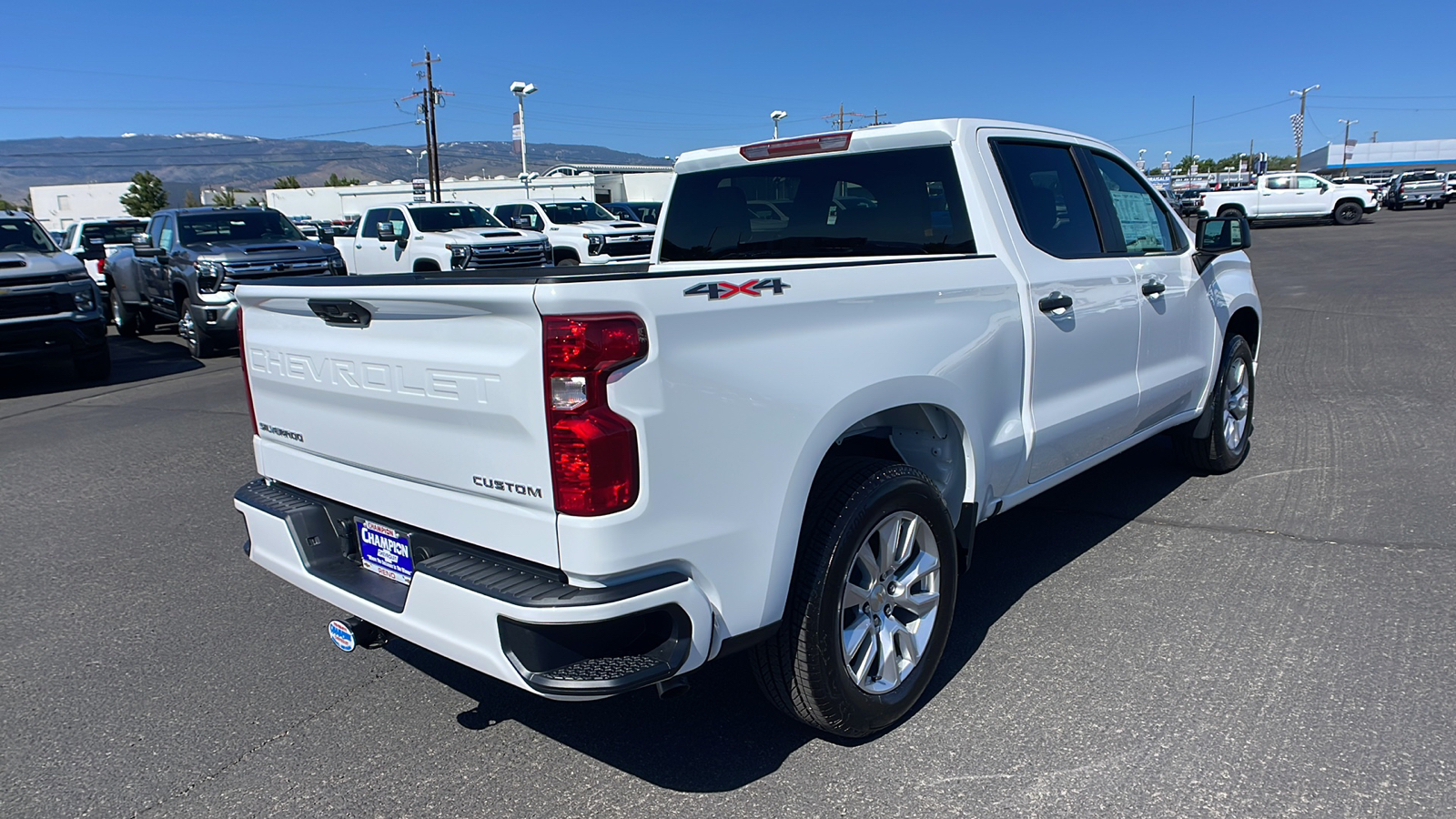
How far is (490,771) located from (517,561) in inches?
34.9

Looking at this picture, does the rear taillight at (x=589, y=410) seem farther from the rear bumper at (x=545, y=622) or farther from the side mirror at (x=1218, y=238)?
the side mirror at (x=1218, y=238)

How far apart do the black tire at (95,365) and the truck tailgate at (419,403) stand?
31.6 feet

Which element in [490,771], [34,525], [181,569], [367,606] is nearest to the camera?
[367,606]

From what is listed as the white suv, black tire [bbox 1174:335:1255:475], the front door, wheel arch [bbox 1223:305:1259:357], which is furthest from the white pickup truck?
the white suv

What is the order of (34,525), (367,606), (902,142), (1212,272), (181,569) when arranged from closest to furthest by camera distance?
1. (367,606)
2. (902,142)
3. (181,569)
4. (1212,272)
5. (34,525)

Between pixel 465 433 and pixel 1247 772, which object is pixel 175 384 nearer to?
pixel 465 433

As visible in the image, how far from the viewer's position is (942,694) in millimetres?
3371

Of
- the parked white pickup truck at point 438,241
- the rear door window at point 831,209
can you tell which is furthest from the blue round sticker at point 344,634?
the parked white pickup truck at point 438,241

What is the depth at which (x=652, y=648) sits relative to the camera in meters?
2.48

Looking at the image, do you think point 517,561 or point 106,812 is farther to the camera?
point 106,812

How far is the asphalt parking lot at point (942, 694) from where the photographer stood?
2.83m

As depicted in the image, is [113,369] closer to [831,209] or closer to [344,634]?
[344,634]

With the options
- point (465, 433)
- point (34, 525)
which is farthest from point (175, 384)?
point (465, 433)

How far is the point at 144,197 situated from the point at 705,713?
366 feet
